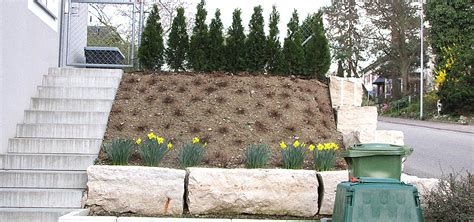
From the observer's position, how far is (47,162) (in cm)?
631

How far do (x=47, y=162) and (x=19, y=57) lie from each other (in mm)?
1490

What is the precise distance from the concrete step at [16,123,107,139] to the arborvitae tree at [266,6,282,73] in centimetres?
364

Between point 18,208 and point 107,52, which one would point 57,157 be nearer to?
point 18,208

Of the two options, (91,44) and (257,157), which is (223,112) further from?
(91,44)

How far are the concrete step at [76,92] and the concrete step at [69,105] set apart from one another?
8.8 inches

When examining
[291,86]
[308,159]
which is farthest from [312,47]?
[308,159]

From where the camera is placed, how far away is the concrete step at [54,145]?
6618mm

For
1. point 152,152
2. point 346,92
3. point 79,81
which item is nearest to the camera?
point 152,152

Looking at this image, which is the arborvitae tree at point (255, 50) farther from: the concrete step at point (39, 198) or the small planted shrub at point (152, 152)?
the concrete step at point (39, 198)

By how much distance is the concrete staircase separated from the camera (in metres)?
5.75

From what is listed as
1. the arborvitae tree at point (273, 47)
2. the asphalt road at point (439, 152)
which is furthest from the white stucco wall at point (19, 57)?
the asphalt road at point (439, 152)

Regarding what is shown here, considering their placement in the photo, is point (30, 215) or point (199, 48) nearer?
point (30, 215)

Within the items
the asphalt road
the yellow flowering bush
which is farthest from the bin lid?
the yellow flowering bush

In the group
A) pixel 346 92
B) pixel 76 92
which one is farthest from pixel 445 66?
pixel 76 92
